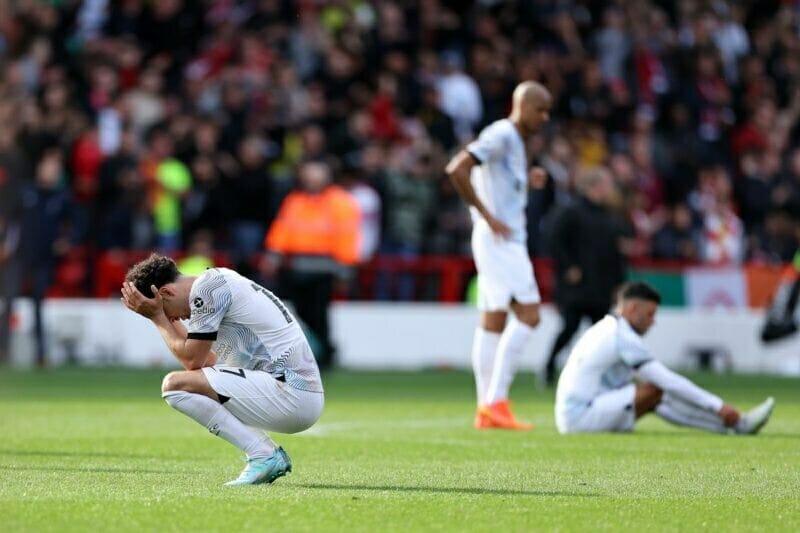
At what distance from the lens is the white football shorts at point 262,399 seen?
8.83 meters

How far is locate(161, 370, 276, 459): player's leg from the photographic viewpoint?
8.74m

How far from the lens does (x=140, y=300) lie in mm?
8617

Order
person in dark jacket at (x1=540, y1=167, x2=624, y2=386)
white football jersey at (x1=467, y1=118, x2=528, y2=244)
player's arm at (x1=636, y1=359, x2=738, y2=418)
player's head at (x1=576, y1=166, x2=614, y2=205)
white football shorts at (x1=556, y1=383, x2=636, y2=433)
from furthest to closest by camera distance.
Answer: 1. person in dark jacket at (x1=540, y1=167, x2=624, y2=386)
2. player's head at (x1=576, y1=166, x2=614, y2=205)
3. white football jersey at (x1=467, y1=118, x2=528, y2=244)
4. white football shorts at (x1=556, y1=383, x2=636, y2=433)
5. player's arm at (x1=636, y1=359, x2=738, y2=418)

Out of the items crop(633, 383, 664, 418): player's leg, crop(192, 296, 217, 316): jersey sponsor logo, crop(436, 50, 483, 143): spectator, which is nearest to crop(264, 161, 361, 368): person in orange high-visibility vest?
crop(436, 50, 483, 143): spectator

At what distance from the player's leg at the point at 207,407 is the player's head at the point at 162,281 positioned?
1.22 ft

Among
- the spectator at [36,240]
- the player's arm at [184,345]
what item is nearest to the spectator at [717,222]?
the spectator at [36,240]

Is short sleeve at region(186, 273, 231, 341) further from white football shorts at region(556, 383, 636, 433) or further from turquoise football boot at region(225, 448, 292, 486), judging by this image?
white football shorts at region(556, 383, 636, 433)

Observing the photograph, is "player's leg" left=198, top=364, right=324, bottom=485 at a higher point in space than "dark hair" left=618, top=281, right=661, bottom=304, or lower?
lower

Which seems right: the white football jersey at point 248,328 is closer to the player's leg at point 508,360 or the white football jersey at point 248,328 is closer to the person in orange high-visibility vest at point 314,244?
the player's leg at point 508,360

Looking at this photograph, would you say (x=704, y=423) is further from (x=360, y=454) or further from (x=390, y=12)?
(x=390, y=12)

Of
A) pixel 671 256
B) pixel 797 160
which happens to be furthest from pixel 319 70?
pixel 797 160

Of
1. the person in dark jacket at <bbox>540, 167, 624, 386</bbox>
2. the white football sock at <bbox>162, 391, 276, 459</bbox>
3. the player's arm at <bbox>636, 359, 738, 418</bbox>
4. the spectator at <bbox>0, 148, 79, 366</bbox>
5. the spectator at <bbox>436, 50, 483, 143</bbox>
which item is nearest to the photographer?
the white football sock at <bbox>162, 391, 276, 459</bbox>

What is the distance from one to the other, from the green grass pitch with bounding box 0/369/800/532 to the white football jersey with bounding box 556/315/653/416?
1.06ft

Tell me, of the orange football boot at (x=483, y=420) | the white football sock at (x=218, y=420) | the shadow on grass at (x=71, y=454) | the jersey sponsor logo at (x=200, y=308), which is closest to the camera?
the jersey sponsor logo at (x=200, y=308)
